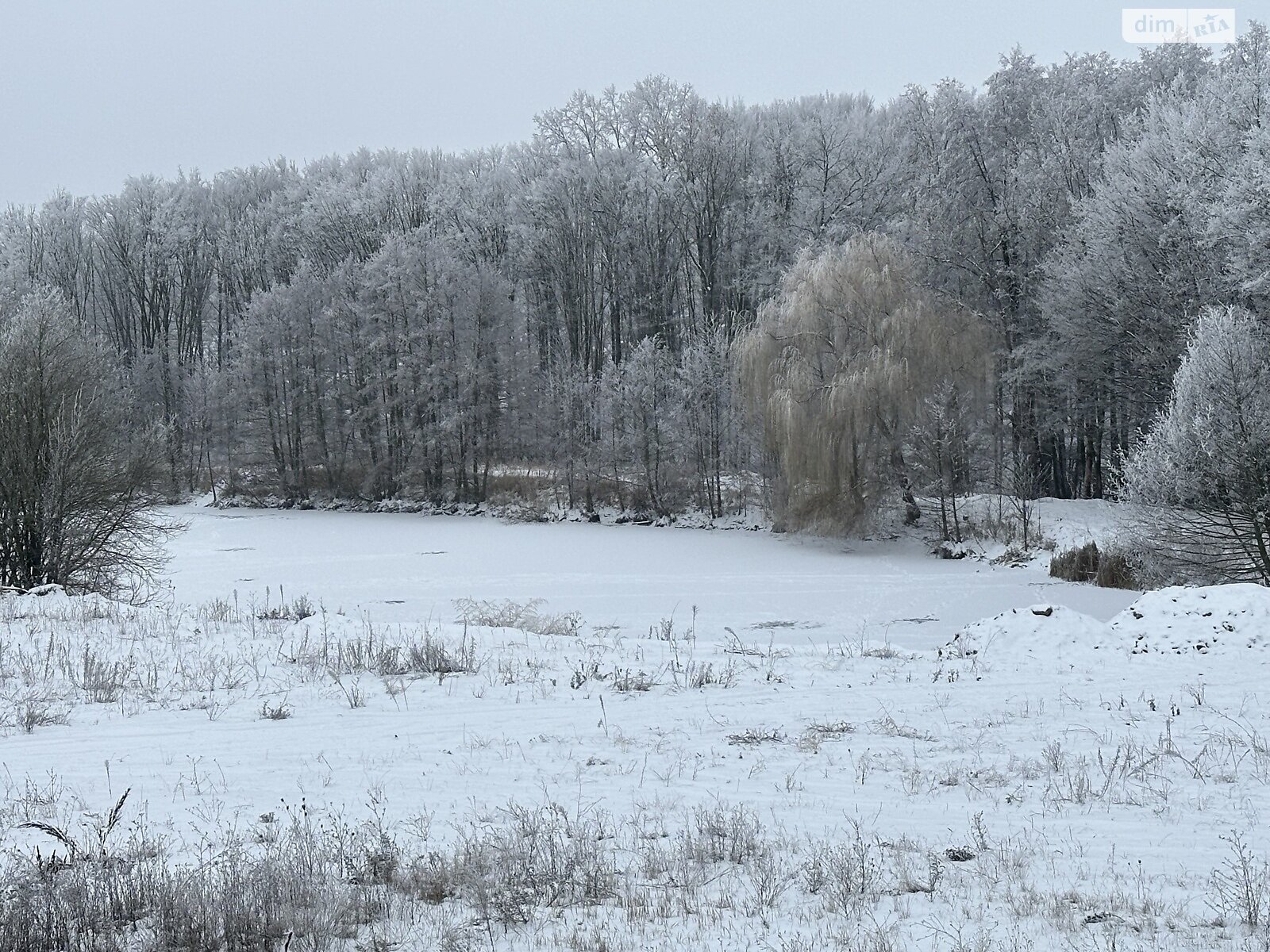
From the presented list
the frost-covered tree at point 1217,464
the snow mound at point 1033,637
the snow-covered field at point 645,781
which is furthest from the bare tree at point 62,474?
the frost-covered tree at point 1217,464

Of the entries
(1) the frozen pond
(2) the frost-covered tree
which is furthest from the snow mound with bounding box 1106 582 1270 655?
(2) the frost-covered tree

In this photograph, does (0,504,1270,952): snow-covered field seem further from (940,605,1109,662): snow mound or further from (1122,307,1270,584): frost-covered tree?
(1122,307,1270,584): frost-covered tree

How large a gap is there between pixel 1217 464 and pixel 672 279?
29.5 m

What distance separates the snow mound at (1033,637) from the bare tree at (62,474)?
49.7 ft

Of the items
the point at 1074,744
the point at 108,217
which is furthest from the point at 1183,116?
the point at 108,217

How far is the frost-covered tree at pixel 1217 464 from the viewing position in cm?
1620

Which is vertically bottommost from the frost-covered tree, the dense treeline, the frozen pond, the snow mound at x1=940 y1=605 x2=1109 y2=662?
the frozen pond

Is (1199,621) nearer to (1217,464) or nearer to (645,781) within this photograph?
(1217,464)

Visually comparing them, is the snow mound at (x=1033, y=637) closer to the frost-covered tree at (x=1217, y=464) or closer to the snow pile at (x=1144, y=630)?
the snow pile at (x=1144, y=630)

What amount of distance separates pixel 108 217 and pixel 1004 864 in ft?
197

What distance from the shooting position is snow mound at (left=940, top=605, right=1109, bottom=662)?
10305 mm

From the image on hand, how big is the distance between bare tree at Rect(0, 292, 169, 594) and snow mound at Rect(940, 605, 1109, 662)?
15135 mm

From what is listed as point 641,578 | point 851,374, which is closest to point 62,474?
point 641,578

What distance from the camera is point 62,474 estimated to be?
1745 centimetres
